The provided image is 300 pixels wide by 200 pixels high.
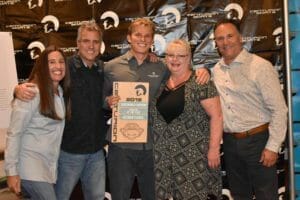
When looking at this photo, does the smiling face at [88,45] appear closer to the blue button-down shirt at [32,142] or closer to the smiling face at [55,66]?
the smiling face at [55,66]

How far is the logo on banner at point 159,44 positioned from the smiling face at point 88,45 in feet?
3.09

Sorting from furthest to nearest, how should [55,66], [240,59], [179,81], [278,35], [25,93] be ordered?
1. [278,35]
2. [240,59]
3. [179,81]
4. [55,66]
5. [25,93]

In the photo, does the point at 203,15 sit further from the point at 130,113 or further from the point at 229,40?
the point at 130,113

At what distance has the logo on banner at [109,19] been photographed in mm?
3395

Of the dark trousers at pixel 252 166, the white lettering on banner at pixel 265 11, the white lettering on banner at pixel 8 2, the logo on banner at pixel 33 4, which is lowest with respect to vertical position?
the dark trousers at pixel 252 166

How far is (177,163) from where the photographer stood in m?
2.34

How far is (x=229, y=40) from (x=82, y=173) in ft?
4.38

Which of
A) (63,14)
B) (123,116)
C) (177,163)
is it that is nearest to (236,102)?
(177,163)

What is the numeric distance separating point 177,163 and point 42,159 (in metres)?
0.81

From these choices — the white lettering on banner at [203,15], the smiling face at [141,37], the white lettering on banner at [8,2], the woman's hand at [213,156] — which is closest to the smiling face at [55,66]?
the smiling face at [141,37]

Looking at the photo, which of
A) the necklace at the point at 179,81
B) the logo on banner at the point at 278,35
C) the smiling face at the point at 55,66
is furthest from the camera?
the logo on banner at the point at 278,35

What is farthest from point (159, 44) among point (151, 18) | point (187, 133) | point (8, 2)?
point (8, 2)

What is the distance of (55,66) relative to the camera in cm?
224

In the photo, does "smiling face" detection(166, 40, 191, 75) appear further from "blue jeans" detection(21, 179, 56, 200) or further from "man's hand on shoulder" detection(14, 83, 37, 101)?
"blue jeans" detection(21, 179, 56, 200)
